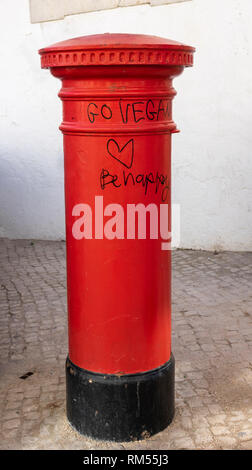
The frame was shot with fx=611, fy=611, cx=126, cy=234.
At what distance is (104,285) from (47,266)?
4.08m

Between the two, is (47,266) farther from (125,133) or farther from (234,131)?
(125,133)

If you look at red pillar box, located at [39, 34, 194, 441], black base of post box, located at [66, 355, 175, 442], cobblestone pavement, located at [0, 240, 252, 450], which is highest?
red pillar box, located at [39, 34, 194, 441]

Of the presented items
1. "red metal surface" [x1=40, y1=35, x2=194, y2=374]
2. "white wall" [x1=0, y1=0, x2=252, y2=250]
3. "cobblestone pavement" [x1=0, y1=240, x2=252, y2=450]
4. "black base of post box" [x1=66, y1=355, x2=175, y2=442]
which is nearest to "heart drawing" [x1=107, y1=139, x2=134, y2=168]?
"red metal surface" [x1=40, y1=35, x2=194, y2=374]

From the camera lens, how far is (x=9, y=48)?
8.12 metres

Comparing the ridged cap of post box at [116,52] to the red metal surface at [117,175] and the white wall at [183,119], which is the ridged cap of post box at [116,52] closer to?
the red metal surface at [117,175]

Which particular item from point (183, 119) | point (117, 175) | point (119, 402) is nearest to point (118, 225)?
point (117, 175)

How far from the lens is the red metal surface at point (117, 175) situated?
318 centimetres

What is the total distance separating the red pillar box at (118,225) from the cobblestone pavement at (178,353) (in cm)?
24

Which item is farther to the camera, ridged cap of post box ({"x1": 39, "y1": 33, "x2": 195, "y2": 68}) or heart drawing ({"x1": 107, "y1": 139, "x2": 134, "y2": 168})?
heart drawing ({"x1": 107, "y1": 139, "x2": 134, "y2": 168})

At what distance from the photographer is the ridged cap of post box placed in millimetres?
3076

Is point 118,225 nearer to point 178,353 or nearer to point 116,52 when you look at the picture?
point 116,52

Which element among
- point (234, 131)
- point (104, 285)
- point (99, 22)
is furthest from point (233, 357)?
point (99, 22)

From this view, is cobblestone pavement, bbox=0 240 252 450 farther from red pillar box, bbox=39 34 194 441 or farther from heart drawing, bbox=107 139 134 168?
heart drawing, bbox=107 139 134 168

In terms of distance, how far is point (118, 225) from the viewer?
3393 millimetres
